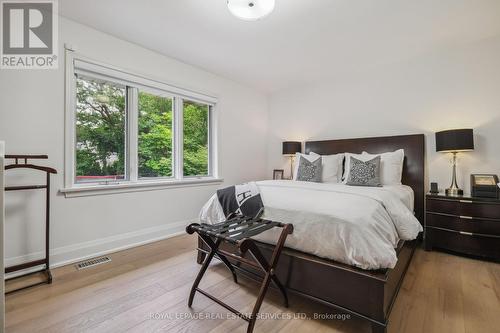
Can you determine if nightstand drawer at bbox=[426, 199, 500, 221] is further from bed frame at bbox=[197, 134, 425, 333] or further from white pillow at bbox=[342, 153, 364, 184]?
white pillow at bbox=[342, 153, 364, 184]

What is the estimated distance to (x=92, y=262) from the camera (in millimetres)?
2264

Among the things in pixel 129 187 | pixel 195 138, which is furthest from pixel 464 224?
pixel 129 187

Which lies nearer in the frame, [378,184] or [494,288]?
[494,288]

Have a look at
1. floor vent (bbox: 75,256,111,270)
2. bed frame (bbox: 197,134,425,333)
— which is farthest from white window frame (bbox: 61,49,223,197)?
bed frame (bbox: 197,134,425,333)

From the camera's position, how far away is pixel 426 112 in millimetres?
3012

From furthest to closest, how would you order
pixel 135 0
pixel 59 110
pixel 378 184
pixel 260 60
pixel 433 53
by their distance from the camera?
pixel 260 60 → pixel 433 53 → pixel 378 184 → pixel 59 110 → pixel 135 0

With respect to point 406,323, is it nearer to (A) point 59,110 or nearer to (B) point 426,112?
(B) point 426,112

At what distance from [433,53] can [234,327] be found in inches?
149

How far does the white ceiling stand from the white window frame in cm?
42

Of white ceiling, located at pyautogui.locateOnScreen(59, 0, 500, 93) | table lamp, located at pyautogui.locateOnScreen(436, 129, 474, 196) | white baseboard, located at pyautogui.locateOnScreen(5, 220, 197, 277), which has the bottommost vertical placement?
white baseboard, located at pyautogui.locateOnScreen(5, 220, 197, 277)

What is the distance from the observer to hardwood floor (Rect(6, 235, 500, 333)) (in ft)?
4.64

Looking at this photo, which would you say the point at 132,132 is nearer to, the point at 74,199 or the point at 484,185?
the point at 74,199

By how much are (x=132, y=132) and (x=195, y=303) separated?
2.09 meters

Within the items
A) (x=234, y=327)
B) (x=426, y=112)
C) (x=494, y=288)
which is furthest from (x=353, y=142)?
(x=234, y=327)
